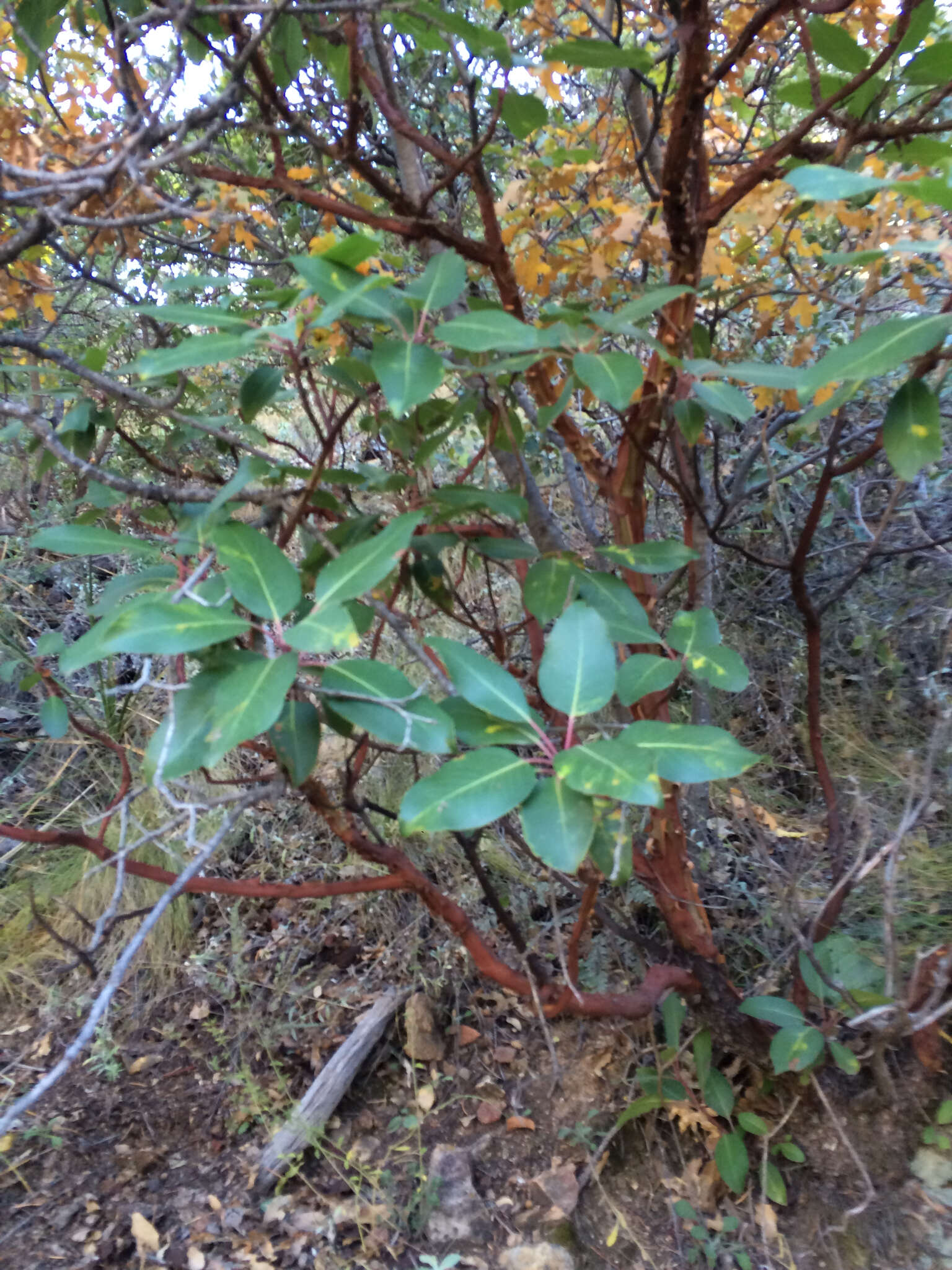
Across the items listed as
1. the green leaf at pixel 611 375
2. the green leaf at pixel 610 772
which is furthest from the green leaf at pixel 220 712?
the green leaf at pixel 611 375

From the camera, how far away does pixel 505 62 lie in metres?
0.96

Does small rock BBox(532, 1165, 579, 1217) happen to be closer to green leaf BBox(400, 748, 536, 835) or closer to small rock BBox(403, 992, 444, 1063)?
small rock BBox(403, 992, 444, 1063)

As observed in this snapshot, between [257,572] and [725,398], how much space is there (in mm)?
513

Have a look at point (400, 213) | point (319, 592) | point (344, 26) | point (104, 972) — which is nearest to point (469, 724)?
point (319, 592)

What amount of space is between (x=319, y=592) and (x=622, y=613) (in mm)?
382

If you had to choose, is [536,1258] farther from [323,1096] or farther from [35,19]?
[35,19]

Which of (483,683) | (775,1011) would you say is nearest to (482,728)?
(483,683)

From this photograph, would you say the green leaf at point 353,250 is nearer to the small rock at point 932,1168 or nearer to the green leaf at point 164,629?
the green leaf at point 164,629

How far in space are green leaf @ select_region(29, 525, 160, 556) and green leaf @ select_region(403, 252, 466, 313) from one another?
0.38m

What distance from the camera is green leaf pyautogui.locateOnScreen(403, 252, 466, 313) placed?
0.76m

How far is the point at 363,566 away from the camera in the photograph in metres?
0.68

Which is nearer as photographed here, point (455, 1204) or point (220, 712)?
point (220, 712)

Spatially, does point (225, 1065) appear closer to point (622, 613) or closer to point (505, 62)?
point (622, 613)

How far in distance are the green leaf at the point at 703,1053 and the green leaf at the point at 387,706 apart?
3.06 ft
